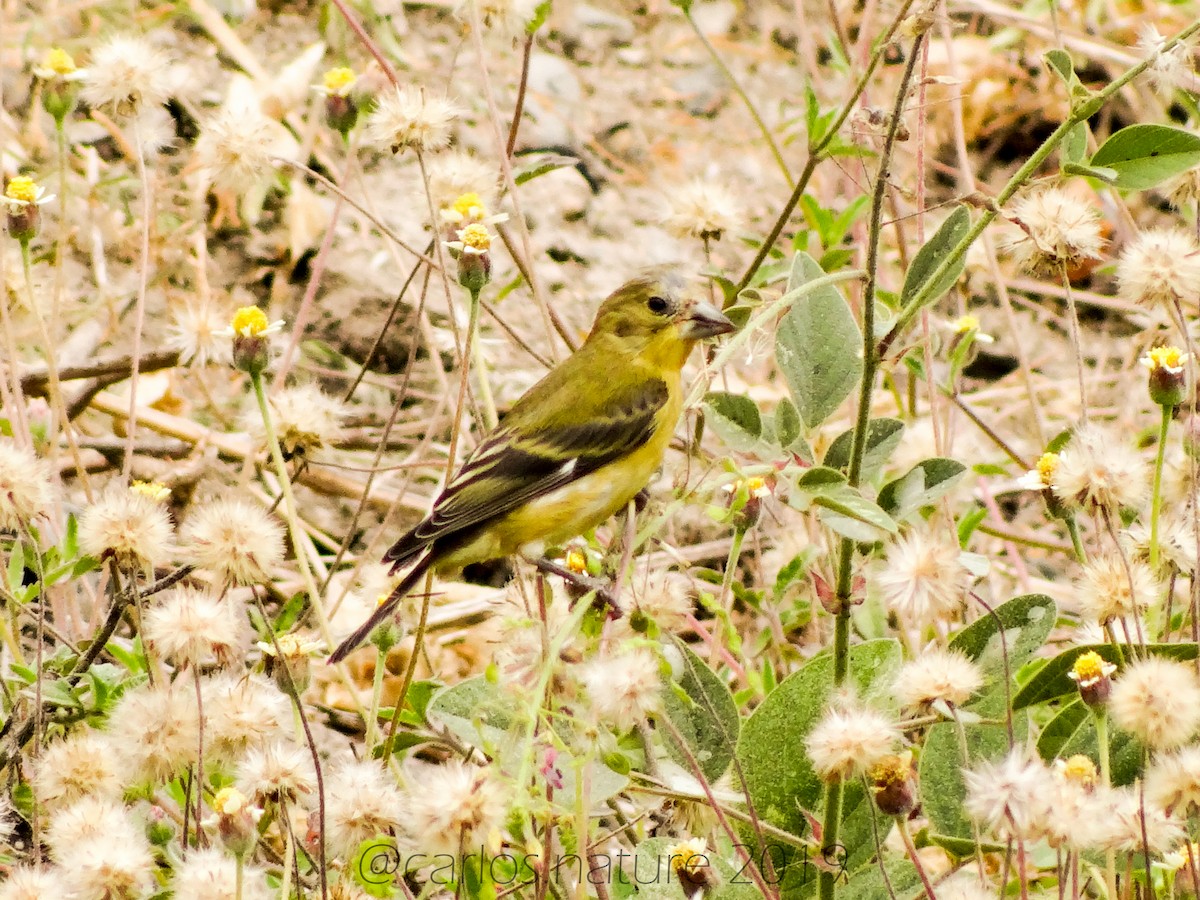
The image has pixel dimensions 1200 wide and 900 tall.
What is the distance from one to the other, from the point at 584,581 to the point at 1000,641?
0.82 meters

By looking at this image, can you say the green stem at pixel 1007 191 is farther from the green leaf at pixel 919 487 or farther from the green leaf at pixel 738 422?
the green leaf at pixel 738 422

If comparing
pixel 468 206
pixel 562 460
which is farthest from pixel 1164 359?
pixel 562 460

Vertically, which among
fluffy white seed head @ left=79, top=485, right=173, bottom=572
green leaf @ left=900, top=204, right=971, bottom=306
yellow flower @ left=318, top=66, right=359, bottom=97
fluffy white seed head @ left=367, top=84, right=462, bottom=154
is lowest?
fluffy white seed head @ left=79, top=485, right=173, bottom=572

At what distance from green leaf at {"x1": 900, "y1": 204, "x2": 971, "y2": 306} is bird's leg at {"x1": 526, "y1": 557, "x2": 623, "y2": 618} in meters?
0.68

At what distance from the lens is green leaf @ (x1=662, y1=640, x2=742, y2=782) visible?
2.79 metres

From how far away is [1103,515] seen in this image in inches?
104

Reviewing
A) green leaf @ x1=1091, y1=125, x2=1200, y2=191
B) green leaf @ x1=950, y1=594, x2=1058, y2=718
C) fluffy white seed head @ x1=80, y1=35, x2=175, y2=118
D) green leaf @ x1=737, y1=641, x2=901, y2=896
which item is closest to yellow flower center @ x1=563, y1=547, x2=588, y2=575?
green leaf @ x1=737, y1=641, x2=901, y2=896

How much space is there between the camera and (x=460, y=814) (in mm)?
2064

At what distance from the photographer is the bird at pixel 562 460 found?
360cm

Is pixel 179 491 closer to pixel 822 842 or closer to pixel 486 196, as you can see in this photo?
pixel 486 196

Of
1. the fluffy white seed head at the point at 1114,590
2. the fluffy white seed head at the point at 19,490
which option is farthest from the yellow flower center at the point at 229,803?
the fluffy white seed head at the point at 1114,590

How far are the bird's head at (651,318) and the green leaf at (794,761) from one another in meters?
1.41

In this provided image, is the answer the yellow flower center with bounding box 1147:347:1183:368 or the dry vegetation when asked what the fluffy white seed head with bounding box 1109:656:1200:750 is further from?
the yellow flower center with bounding box 1147:347:1183:368

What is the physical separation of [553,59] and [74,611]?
404cm
